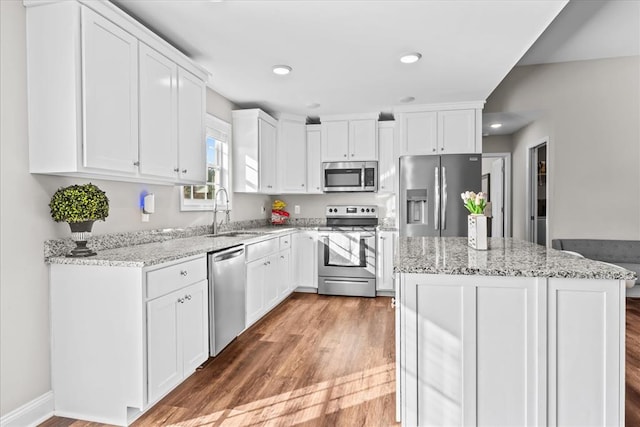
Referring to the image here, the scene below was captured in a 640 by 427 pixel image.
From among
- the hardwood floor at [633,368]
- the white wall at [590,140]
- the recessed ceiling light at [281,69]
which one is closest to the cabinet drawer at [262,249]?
the recessed ceiling light at [281,69]

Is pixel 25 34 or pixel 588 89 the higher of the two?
pixel 588 89

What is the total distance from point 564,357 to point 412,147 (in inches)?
130

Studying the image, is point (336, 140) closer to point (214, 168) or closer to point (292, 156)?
point (292, 156)

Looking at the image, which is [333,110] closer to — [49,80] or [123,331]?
[49,80]

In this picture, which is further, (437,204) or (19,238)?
(437,204)

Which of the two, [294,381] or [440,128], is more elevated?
[440,128]

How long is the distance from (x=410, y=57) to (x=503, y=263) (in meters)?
2.01

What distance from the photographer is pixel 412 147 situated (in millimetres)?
4574

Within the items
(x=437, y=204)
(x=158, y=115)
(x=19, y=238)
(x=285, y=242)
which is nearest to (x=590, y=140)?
(x=437, y=204)

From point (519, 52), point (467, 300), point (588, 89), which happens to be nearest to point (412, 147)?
point (519, 52)

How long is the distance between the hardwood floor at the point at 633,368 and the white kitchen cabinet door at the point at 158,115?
10.4 ft

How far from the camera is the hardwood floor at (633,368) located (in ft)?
6.58

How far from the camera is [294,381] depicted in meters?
2.43

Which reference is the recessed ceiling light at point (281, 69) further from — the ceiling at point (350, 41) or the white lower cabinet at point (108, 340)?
the white lower cabinet at point (108, 340)
